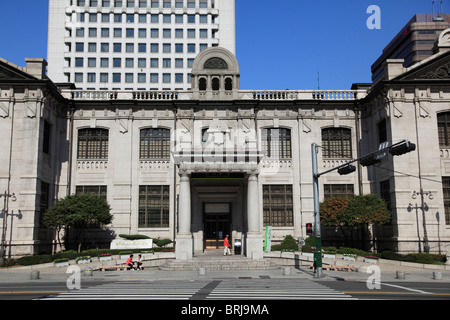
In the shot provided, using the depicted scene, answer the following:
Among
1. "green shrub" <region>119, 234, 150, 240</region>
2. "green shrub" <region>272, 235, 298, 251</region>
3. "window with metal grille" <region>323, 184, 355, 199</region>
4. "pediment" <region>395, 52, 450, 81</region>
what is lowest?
"green shrub" <region>272, 235, 298, 251</region>

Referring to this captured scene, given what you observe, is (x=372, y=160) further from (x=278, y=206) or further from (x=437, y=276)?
(x=278, y=206)

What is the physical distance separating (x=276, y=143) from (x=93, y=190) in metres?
17.3

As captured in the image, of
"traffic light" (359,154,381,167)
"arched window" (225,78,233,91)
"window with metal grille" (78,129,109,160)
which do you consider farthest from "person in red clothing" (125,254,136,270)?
"arched window" (225,78,233,91)

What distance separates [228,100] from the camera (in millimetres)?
39125

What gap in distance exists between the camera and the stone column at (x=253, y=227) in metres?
31.4

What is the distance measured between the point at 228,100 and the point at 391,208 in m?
17.0

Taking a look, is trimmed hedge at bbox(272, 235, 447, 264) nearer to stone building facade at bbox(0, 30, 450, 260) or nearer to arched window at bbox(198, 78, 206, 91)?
stone building facade at bbox(0, 30, 450, 260)

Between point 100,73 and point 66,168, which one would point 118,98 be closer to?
point 66,168

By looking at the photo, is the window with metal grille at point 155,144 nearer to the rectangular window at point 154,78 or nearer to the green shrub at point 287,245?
the green shrub at point 287,245

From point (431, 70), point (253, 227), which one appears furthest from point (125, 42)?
point (431, 70)

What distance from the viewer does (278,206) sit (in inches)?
1511

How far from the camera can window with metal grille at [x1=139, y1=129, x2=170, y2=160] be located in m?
39.0

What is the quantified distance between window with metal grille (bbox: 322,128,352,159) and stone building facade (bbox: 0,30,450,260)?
0.10 meters
